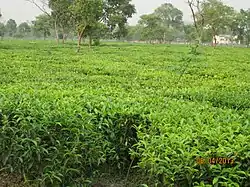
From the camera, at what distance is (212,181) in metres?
2.66

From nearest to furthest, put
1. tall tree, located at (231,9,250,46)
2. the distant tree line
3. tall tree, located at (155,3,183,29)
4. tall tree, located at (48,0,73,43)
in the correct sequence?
the distant tree line → tall tree, located at (48,0,73,43) → tall tree, located at (231,9,250,46) → tall tree, located at (155,3,183,29)

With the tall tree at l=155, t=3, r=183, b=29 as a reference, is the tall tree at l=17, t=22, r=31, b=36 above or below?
below

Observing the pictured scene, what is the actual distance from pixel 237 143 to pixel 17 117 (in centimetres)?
210

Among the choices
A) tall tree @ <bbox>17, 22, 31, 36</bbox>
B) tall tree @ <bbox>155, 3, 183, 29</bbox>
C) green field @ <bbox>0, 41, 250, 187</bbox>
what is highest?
tall tree @ <bbox>155, 3, 183, 29</bbox>

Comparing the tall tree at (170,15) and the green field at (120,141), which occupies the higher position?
the tall tree at (170,15)

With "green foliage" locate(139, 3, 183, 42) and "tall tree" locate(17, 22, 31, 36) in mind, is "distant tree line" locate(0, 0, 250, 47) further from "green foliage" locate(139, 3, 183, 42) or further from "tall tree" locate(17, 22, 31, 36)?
"tall tree" locate(17, 22, 31, 36)

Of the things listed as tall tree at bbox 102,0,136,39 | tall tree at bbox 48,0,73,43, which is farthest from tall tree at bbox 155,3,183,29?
tall tree at bbox 48,0,73,43

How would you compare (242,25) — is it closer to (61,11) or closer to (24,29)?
(61,11)

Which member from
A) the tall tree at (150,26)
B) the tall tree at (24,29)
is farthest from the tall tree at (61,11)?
the tall tree at (24,29)

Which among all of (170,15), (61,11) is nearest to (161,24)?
(170,15)

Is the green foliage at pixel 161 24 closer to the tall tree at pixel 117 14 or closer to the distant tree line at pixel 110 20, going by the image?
the distant tree line at pixel 110 20

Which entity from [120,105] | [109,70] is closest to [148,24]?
[109,70]

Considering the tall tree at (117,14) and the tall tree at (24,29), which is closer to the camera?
the tall tree at (117,14)

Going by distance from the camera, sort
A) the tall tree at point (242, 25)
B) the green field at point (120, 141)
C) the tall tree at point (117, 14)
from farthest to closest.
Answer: the tall tree at point (242, 25)
the tall tree at point (117, 14)
the green field at point (120, 141)
